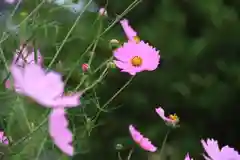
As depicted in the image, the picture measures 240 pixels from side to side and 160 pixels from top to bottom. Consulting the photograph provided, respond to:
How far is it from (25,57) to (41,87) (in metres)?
0.37

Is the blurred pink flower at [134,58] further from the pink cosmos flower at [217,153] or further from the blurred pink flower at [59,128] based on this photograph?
A: the blurred pink flower at [59,128]

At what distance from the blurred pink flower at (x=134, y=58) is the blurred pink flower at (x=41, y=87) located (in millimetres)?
459

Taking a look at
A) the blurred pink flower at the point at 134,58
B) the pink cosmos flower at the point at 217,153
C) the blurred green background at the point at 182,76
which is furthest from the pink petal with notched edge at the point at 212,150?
the blurred green background at the point at 182,76

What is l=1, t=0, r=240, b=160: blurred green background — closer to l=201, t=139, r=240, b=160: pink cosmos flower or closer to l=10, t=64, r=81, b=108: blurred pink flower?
l=201, t=139, r=240, b=160: pink cosmos flower

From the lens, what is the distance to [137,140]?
2.97ft

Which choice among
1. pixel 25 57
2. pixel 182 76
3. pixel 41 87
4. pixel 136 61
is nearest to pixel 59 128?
pixel 41 87

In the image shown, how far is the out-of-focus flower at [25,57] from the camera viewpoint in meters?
0.79

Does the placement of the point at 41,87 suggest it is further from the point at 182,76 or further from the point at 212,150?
the point at 182,76

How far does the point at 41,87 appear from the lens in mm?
463

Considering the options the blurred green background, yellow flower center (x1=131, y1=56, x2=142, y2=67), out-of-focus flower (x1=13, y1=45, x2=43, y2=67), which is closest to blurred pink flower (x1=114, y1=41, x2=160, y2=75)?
yellow flower center (x1=131, y1=56, x2=142, y2=67)

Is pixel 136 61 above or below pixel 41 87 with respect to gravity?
below

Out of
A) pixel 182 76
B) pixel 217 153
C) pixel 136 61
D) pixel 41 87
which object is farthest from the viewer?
pixel 182 76

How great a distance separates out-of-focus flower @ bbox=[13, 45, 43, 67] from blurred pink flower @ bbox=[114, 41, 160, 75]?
5.1 inches

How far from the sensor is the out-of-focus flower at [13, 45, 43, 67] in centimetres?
79
